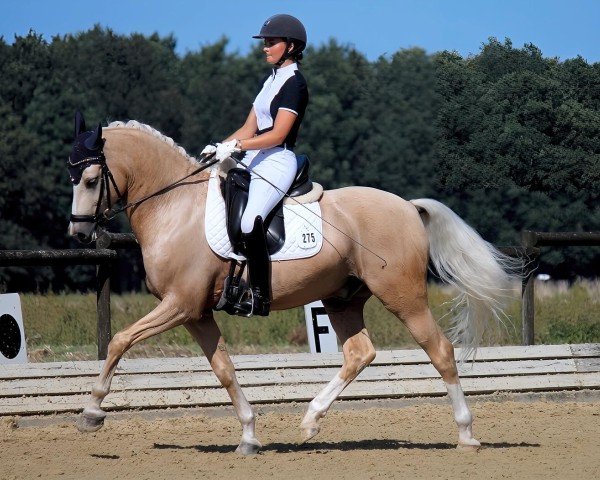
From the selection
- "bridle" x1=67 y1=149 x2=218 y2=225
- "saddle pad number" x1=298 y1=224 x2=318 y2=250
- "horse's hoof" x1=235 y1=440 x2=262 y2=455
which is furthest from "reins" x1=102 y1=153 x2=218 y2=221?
"horse's hoof" x1=235 y1=440 x2=262 y2=455

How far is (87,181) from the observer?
19.4 ft

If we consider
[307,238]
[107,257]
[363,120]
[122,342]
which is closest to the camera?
[122,342]

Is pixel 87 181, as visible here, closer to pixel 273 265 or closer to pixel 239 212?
pixel 239 212

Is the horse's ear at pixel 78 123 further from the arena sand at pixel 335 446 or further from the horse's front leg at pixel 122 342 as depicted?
the arena sand at pixel 335 446

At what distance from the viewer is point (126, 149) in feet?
20.0

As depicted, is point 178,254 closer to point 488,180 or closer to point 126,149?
point 126,149

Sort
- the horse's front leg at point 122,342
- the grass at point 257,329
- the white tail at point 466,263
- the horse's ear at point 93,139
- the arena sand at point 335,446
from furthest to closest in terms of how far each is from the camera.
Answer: the grass at point 257,329 → the white tail at point 466,263 → the horse's ear at point 93,139 → the horse's front leg at point 122,342 → the arena sand at point 335,446

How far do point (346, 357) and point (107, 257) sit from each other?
2.60 meters

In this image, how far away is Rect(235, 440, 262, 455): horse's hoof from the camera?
19.9 feet

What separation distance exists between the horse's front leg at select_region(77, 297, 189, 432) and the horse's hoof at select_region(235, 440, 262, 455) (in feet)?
2.77

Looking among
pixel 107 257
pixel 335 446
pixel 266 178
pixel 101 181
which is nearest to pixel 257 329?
pixel 107 257

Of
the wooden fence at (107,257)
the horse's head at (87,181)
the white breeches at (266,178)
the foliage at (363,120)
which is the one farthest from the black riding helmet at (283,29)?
the wooden fence at (107,257)

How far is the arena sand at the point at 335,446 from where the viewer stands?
5477 millimetres

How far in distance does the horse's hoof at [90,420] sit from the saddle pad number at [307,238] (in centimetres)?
150
